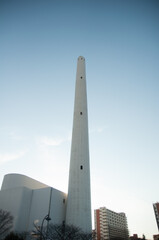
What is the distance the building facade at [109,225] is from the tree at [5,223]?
9036 cm

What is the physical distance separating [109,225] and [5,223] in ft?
329

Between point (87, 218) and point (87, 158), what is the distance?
11.6 metres

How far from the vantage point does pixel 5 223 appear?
30141mm

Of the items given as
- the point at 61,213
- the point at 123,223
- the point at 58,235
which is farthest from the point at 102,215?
the point at 58,235

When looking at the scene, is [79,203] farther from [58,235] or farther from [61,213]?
[58,235]

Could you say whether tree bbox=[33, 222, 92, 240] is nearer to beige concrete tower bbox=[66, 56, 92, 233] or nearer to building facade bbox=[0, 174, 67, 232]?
beige concrete tower bbox=[66, 56, 92, 233]

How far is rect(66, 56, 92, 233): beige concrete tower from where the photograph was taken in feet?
107

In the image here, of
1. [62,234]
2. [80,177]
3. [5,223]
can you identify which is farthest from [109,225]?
[62,234]

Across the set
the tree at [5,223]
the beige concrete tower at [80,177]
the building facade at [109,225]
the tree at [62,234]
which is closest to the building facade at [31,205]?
the tree at [5,223]

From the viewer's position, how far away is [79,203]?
111ft

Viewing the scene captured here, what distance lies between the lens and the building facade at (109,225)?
108 meters

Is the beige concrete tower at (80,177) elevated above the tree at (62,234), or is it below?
above

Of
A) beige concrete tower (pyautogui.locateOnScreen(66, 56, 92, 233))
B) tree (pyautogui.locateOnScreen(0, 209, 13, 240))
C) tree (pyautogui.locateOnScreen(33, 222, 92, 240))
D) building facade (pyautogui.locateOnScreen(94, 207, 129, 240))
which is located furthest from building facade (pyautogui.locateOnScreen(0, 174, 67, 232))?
building facade (pyautogui.locateOnScreen(94, 207, 129, 240))

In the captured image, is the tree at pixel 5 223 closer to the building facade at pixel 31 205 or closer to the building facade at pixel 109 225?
the building facade at pixel 31 205
